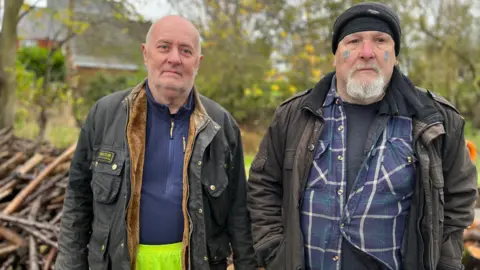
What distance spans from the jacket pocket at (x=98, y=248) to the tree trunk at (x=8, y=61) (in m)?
7.49

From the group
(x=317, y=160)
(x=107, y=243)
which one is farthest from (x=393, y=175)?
(x=107, y=243)

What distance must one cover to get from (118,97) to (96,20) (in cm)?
981

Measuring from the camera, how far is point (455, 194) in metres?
2.23

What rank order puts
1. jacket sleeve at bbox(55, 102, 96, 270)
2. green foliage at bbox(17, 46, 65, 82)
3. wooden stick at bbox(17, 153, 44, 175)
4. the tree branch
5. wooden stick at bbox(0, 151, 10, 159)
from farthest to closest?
green foliage at bbox(17, 46, 65, 82) → the tree branch → wooden stick at bbox(0, 151, 10, 159) → wooden stick at bbox(17, 153, 44, 175) → jacket sleeve at bbox(55, 102, 96, 270)

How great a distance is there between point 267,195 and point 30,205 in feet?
9.40

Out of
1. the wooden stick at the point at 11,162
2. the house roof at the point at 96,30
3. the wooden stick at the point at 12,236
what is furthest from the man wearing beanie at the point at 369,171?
the house roof at the point at 96,30

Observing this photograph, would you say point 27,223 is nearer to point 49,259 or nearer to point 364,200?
point 49,259

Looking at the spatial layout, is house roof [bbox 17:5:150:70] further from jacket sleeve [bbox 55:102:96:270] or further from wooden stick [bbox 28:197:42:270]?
jacket sleeve [bbox 55:102:96:270]

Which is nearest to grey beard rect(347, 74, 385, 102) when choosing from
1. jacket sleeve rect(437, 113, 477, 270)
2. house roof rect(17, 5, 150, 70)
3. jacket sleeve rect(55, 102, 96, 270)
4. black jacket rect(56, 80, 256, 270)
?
jacket sleeve rect(437, 113, 477, 270)

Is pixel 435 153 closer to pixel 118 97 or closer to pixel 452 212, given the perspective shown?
pixel 452 212

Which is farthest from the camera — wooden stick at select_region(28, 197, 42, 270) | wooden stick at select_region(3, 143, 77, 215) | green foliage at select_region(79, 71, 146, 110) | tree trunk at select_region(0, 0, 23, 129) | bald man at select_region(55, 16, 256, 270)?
green foliage at select_region(79, 71, 146, 110)

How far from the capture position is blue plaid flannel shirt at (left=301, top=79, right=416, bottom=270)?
6.93ft

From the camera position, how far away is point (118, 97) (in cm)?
250

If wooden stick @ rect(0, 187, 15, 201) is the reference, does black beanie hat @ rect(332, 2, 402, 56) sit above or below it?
above
